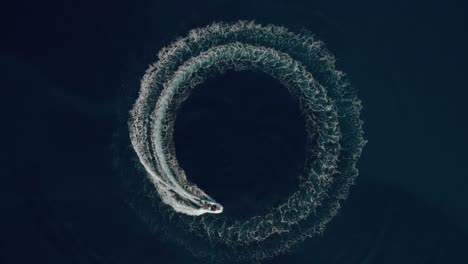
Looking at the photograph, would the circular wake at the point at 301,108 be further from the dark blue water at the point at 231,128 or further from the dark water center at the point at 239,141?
the dark water center at the point at 239,141

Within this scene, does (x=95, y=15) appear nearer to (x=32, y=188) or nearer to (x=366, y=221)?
(x=32, y=188)

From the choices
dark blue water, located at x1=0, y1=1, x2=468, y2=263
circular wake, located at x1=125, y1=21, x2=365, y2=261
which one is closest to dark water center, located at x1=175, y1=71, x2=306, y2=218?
dark blue water, located at x1=0, y1=1, x2=468, y2=263

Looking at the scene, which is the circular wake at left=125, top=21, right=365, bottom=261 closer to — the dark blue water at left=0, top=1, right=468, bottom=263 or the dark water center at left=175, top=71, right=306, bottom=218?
the dark blue water at left=0, top=1, right=468, bottom=263

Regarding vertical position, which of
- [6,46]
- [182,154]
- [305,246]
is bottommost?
[305,246]

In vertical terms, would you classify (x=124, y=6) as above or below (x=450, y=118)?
above

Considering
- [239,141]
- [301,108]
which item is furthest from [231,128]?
[301,108]

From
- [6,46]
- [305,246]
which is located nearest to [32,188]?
[6,46]

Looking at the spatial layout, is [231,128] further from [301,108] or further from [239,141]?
[301,108]
